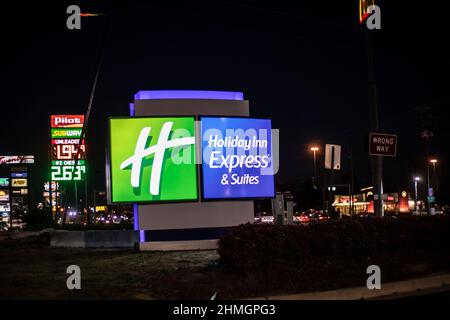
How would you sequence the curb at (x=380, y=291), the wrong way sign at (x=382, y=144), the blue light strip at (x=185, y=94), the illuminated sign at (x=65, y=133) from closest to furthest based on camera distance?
1. the curb at (x=380, y=291)
2. the wrong way sign at (x=382, y=144)
3. the blue light strip at (x=185, y=94)
4. the illuminated sign at (x=65, y=133)

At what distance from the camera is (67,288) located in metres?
13.2

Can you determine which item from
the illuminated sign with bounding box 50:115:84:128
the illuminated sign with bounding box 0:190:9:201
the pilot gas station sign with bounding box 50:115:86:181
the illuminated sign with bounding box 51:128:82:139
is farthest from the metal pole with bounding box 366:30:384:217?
the illuminated sign with bounding box 0:190:9:201

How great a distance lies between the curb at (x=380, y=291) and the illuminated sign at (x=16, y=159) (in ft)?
371

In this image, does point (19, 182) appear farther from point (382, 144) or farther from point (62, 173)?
point (382, 144)

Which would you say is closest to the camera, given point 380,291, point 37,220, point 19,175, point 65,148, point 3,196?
point 380,291

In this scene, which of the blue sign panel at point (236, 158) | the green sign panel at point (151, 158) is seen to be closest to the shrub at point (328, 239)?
the blue sign panel at point (236, 158)

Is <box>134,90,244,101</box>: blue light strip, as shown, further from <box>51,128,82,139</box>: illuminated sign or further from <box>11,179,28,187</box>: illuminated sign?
<box>11,179,28,187</box>: illuminated sign

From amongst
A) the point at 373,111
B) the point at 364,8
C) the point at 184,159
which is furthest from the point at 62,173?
the point at 364,8

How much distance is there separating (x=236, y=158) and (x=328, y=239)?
8171mm

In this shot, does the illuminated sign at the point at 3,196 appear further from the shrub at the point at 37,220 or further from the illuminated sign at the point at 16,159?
the shrub at the point at 37,220

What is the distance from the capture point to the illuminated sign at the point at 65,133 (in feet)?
153

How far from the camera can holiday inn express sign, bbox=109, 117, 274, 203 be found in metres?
21.8

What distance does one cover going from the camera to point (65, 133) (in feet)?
154
